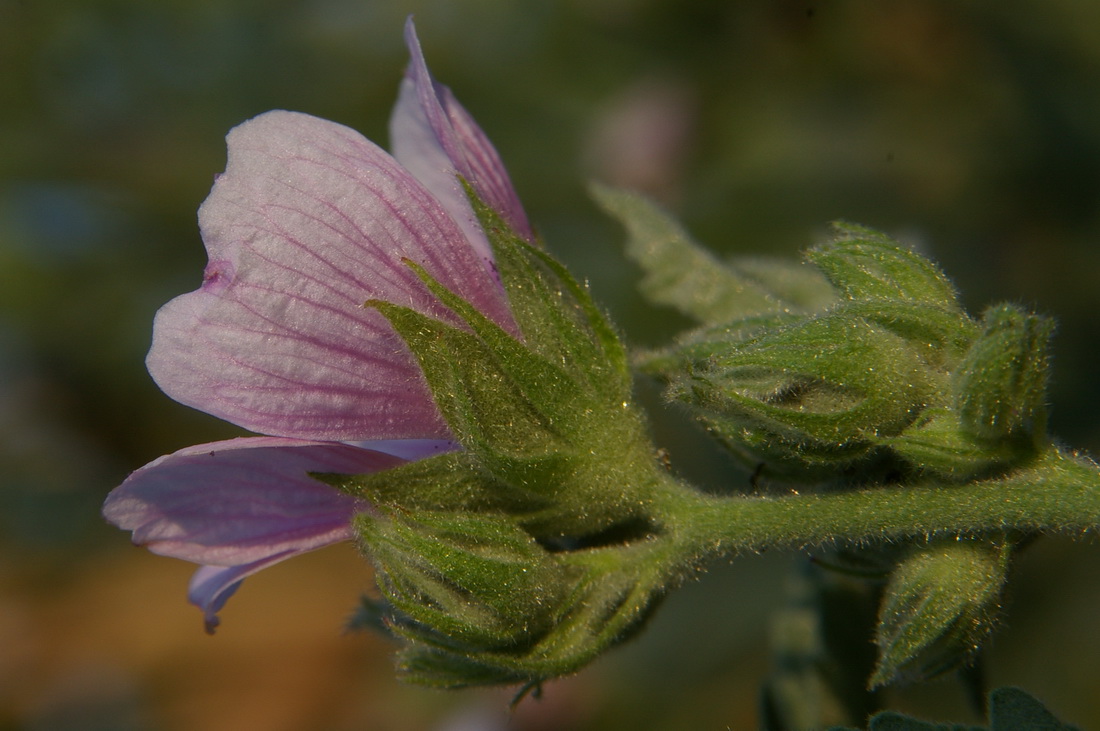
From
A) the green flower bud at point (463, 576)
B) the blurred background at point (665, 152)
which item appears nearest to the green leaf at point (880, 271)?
the green flower bud at point (463, 576)

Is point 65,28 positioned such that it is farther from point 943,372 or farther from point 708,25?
point 943,372

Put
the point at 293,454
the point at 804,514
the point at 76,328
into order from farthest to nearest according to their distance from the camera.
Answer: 1. the point at 76,328
2. the point at 293,454
3. the point at 804,514

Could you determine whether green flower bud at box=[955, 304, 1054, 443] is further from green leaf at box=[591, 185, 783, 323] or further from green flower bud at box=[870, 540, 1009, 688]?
green leaf at box=[591, 185, 783, 323]

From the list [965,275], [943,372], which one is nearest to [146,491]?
[943,372]

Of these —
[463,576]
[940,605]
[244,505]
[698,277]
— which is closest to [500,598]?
[463,576]

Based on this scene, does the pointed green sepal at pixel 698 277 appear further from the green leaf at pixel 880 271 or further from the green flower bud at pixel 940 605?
the green flower bud at pixel 940 605
